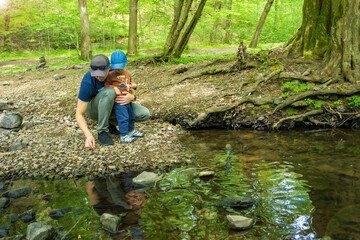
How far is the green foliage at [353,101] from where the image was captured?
5953 millimetres

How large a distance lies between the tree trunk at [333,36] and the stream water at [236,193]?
2.52m

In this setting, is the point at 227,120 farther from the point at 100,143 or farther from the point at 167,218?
the point at 167,218

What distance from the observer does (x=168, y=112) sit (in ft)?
22.1

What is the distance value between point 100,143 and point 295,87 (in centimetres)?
453

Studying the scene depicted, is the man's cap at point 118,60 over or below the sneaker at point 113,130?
over

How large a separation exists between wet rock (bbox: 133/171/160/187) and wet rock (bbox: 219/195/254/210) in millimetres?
1011

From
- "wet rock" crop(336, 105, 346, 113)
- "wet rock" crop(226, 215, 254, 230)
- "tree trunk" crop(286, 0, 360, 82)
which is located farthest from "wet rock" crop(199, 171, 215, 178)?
"tree trunk" crop(286, 0, 360, 82)

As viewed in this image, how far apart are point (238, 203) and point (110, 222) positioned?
1.32 meters

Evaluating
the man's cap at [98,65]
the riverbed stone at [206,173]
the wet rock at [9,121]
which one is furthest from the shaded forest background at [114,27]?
the riverbed stone at [206,173]

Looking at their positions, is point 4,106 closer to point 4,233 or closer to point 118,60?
point 118,60

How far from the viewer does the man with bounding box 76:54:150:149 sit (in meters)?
4.06

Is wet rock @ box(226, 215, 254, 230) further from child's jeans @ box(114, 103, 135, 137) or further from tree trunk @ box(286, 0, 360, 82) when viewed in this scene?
tree trunk @ box(286, 0, 360, 82)

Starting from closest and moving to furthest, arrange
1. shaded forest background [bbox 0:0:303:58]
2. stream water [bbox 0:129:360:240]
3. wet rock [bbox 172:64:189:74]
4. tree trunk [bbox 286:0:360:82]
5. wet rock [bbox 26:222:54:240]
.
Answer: wet rock [bbox 26:222:54:240] < stream water [bbox 0:129:360:240] < tree trunk [bbox 286:0:360:82] < wet rock [bbox 172:64:189:74] < shaded forest background [bbox 0:0:303:58]

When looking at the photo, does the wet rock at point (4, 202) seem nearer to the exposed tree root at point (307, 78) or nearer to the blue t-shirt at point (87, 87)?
the blue t-shirt at point (87, 87)
